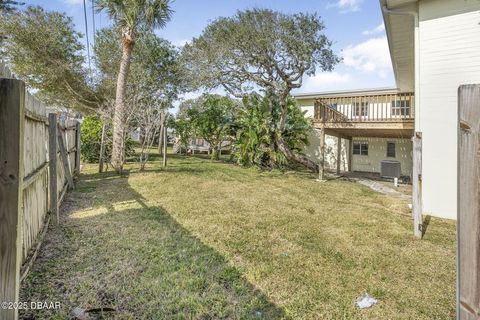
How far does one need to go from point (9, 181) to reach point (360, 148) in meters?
17.8

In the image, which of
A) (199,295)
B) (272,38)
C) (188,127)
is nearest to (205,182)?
(199,295)

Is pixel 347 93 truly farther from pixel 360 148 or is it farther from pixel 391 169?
pixel 391 169

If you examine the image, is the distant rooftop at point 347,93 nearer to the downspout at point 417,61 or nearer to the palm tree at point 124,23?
the downspout at point 417,61

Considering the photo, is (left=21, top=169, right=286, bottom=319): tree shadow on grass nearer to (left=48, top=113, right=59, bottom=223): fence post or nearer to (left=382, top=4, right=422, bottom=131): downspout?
(left=48, top=113, right=59, bottom=223): fence post

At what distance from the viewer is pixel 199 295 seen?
275cm

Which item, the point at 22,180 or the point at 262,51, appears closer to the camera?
the point at 22,180

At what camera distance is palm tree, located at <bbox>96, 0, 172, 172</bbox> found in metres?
9.86

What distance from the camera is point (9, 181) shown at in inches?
48.5

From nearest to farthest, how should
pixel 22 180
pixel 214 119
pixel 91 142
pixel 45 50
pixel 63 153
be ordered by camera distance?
pixel 22 180 < pixel 63 153 < pixel 91 142 < pixel 45 50 < pixel 214 119

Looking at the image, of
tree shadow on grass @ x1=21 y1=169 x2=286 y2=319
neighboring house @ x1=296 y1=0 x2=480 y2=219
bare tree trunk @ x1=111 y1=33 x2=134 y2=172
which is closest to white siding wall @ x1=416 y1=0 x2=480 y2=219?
neighboring house @ x1=296 y1=0 x2=480 y2=219

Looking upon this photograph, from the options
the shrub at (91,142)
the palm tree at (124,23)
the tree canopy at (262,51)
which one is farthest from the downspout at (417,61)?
the shrub at (91,142)

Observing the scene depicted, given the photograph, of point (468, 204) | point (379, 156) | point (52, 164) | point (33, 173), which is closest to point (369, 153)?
point (379, 156)

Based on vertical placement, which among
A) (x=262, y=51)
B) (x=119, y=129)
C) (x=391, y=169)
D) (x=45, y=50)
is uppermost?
(x=45, y=50)

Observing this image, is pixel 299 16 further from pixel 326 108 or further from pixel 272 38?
pixel 326 108
